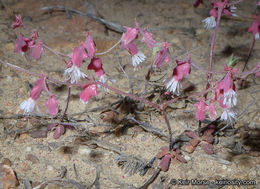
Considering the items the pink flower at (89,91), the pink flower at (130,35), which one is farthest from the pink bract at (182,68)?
the pink flower at (89,91)

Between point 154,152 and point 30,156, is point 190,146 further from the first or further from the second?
point 30,156

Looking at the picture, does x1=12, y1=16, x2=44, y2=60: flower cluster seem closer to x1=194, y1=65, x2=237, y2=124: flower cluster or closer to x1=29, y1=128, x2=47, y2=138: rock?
x1=29, y1=128, x2=47, y2=138: rock

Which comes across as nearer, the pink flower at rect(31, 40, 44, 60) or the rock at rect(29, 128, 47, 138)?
the pink flower at rect(31, 40, 44, 60)

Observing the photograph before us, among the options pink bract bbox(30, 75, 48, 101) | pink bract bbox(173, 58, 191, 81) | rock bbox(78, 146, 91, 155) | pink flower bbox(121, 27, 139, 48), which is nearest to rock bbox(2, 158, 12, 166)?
rock bbox(78, 146, 91, 155)

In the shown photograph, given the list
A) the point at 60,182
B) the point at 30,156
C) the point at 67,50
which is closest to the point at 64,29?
the point at 67,50

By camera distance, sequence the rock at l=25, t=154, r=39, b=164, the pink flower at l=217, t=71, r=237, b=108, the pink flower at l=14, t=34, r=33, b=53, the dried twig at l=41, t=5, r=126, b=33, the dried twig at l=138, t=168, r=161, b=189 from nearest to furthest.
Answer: the pink flower at l=217, t=71, r=237, b=108
the pink flower at l=14, t=34, r=33, b=53
the dried twig at l=138, t=168, r=161, b=189
the rock at l=25, t=154, r=39, b=164
the dried twig at l=41, t=5, r=126, b=33

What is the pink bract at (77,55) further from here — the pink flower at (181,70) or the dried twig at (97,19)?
the dried twig at (97,19)
